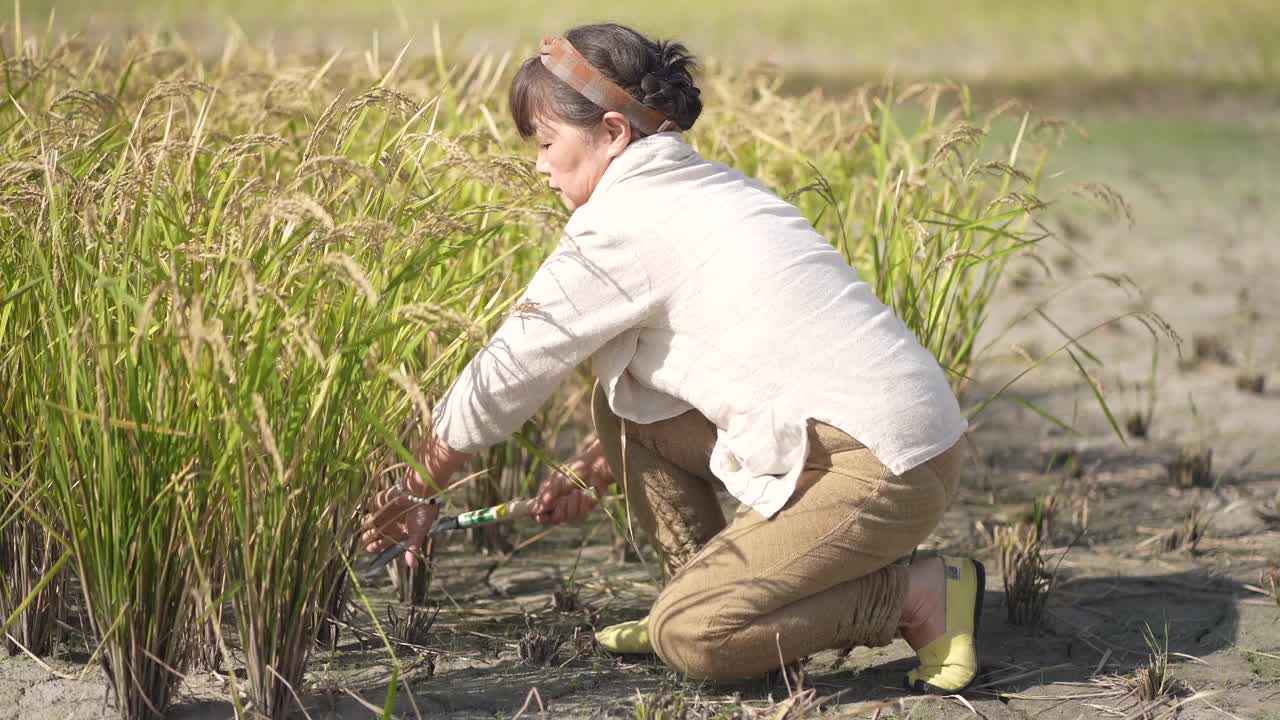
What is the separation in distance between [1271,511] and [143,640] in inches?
98.5

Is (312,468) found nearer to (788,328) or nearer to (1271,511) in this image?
(788,328)

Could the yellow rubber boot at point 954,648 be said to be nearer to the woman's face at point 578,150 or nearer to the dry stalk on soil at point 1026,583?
the dry stalk on soil at point 1026,583

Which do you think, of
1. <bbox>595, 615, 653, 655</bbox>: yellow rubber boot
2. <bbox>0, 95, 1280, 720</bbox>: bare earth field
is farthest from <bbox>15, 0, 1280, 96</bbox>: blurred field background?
<bbox>595, 615, 653, 655</bbox>: yellow rubber boot

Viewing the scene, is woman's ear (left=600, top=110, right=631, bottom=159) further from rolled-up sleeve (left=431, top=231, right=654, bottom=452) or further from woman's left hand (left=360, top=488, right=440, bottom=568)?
woman's left hand (left=360, top=488, right=440, bottom=568)

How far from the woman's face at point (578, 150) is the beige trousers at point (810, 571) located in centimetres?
56

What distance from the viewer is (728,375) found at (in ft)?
7.13

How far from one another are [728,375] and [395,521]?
0.61 meters

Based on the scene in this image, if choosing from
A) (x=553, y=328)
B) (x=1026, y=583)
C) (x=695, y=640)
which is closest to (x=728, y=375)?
(x=553, y=328)

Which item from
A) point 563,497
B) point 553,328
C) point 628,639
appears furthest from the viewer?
point 563,497

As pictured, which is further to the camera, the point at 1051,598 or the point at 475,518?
the point at 1051,598

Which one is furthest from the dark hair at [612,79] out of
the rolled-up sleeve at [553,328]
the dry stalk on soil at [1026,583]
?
the dry stalk on soil at [1026,583]

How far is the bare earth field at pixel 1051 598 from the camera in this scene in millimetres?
2244

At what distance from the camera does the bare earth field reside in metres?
2.24

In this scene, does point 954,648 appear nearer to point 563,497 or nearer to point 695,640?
point 695,640
